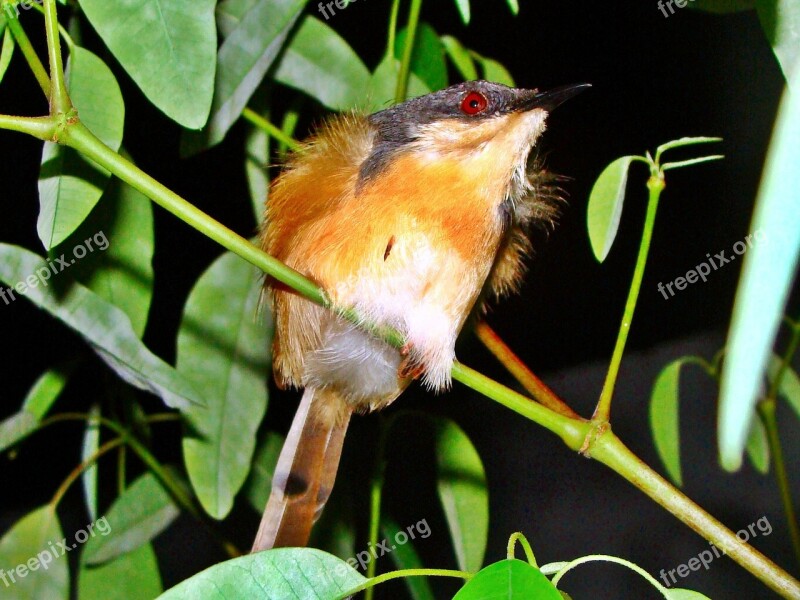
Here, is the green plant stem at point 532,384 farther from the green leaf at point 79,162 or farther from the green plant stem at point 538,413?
the green leaf at point 79,162

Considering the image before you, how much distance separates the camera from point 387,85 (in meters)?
1.14

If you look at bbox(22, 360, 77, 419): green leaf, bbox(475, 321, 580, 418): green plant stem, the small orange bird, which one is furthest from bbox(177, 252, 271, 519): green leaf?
bbox(475, 321, 580, 418): green plant stem

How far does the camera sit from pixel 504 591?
53 cm

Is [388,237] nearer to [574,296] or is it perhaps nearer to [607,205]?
[607,205]

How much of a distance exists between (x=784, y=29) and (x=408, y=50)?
462 mm

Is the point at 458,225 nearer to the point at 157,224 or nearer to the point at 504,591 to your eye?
the point at 504,591

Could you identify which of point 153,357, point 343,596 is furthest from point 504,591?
point 153,357

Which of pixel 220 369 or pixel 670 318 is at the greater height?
pixel 220 369

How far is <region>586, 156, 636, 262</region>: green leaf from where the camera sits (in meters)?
0.82

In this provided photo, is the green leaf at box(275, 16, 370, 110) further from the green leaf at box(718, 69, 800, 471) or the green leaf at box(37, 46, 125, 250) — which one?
the green leaf at box(718, 69, 800, 471)

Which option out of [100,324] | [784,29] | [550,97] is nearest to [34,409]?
[100,324]

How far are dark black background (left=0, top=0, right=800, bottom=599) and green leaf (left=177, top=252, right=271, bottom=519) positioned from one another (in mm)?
316

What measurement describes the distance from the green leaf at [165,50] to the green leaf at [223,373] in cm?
40

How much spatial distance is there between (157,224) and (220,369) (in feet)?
2.01
